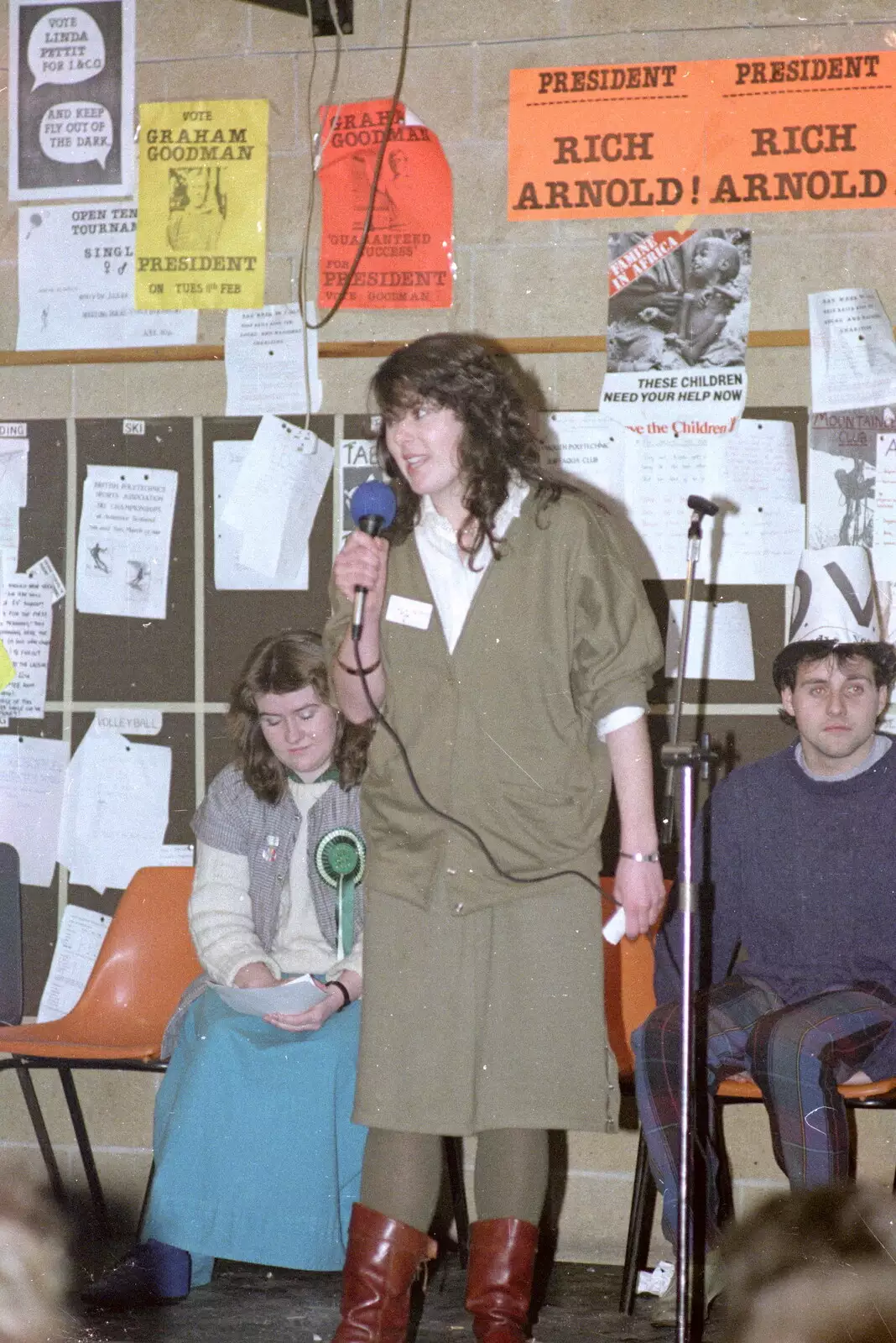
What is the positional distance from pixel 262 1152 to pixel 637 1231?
0.71 meters

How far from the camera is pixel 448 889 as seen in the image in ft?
6.69

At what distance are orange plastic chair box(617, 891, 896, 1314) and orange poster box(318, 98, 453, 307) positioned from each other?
1419mm

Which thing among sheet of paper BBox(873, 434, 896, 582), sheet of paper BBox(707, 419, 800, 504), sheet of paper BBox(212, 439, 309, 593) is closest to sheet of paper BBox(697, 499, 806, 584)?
sheet of paper BBox(707, 419, 800, 504)

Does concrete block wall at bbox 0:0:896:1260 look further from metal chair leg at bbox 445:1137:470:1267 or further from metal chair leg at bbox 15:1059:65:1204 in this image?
metal chair leg at bbox 445:1137:470:1267

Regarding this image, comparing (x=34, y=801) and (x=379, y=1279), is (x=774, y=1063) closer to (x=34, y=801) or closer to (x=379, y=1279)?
(x=379, y=1279)

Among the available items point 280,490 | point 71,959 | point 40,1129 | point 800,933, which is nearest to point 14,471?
point 280,490

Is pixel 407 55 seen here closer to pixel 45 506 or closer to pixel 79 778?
pixel 45 506

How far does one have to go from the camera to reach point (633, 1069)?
9.01 feet

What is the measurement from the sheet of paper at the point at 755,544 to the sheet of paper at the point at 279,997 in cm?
119

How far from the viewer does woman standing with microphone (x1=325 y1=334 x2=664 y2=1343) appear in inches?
79.8

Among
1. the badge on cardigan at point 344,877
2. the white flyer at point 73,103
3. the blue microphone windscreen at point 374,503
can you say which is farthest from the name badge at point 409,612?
the white flyer at point 73,103

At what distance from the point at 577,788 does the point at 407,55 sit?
1814 millimetres

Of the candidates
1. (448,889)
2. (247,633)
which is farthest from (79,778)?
(448,889)

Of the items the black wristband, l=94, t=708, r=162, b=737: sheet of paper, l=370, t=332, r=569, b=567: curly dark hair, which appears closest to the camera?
l=370, t=332, r=569, b=567: curly dark hair
